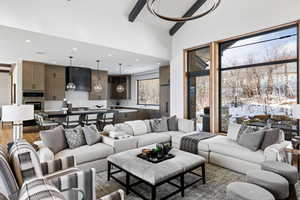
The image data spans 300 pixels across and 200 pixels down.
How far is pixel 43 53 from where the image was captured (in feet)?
19.0

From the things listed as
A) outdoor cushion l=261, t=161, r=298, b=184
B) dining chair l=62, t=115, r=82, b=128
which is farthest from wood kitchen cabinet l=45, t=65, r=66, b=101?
outdoor cushion l=261, t=161, r=298, b=184

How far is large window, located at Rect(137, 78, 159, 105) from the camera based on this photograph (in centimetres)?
→ 960

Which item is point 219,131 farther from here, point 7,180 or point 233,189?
point 7,180

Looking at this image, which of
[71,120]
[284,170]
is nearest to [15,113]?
[71,120]

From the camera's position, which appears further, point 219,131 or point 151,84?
point 151,84

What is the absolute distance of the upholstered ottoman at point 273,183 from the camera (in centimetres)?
207

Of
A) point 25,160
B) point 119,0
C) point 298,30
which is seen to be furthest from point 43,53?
point 298,30

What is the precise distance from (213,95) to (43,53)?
574 centimetres

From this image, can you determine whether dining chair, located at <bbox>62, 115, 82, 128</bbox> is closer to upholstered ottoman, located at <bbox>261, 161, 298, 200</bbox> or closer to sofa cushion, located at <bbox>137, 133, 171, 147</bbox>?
sofa cushion, located at <bbox>137, 133, 171, 147</bbox>

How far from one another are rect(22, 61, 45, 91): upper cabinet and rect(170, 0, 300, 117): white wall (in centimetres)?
538

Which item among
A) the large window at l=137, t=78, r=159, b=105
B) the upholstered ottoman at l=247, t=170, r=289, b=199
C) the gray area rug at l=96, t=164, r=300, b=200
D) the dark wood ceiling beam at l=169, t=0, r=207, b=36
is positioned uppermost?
the dark wood ceiling beam at l=169, t=0, r=207, b=36

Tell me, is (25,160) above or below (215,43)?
below

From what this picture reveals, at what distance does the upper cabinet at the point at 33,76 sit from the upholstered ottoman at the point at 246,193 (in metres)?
7.62

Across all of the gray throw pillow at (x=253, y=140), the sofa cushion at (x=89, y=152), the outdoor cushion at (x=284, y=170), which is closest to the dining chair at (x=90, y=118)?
the sofa cushion at (x=89, y=152)
